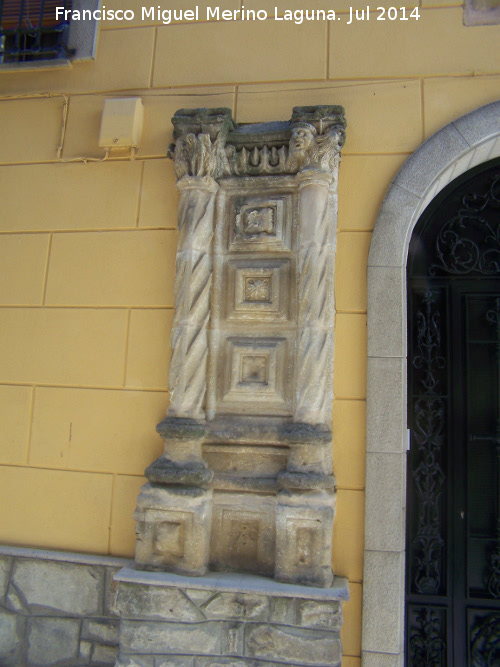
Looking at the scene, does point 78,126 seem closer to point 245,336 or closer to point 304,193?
point 304,193

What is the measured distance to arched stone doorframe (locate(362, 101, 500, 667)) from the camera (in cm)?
279

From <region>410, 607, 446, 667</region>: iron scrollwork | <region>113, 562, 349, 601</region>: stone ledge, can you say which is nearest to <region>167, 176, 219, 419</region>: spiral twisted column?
<region>113, 562, 349, 601</region>: stone ledge

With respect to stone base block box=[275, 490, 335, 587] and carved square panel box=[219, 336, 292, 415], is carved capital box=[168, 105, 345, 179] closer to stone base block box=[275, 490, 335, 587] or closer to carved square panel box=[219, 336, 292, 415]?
carved square panel box=[219, 336, 292, 415]

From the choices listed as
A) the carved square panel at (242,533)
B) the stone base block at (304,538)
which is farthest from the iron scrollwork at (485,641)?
the carved square panel at (242,533)

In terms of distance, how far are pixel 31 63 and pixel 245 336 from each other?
8.69 feet

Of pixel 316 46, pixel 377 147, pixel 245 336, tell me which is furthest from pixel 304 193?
pixel 316 46

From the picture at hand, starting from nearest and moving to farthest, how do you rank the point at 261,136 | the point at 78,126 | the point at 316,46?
the point at 261,136, the point at 316,46, the point at 78,126

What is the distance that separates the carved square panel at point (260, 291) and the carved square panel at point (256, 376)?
5.9 inches

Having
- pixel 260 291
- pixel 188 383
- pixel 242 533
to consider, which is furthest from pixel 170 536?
pixel 260 291

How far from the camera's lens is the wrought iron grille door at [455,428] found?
301cm

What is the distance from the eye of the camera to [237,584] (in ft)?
8.57

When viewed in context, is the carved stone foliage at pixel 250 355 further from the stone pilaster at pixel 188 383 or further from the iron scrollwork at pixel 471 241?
the iron scrollwork at pixel 471 241

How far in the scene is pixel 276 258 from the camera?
3.07 meters

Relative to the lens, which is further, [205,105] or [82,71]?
[82,71]
